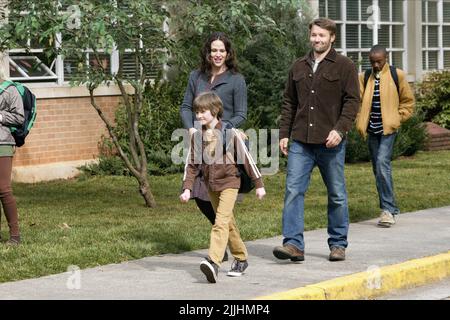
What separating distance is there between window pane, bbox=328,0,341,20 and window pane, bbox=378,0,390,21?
158cm

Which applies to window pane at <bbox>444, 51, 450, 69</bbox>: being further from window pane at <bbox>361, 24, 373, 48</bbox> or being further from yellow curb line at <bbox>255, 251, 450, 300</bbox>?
yellow curb line at <bbox>255, 251, 450, 300</bbox>

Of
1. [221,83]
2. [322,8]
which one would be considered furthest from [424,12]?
[221,83]

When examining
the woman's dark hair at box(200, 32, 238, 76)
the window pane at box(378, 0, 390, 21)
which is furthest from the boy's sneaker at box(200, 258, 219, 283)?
the window pane at box(378, 0, 390, 21)

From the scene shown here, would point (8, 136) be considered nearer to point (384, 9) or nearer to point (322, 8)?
point (322, 8)

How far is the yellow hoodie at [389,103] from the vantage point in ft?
39.3

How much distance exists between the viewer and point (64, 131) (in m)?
17.4

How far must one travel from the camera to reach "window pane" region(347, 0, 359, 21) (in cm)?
2316

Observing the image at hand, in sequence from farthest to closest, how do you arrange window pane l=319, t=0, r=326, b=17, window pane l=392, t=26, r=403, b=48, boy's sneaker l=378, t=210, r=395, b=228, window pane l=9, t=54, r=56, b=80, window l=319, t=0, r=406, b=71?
window pane l=392, t=26, r=403, b=48 < window l=319, t=0, r=406, b=71 < window pane l=319, t=0, r=326, b=17 < window pane l=9, t=54, r=56, b=80 < boy's sneaker l=378, t=210, r=395, b=228

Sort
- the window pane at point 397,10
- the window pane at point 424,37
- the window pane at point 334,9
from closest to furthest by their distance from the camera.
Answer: the window pane at point 334,9, the window pane at point 397,10, the window pane at point 424,37

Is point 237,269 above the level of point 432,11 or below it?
below

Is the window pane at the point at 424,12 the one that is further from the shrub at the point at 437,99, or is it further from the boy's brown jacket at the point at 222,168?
the boy's brown jacket at the point at 222,168

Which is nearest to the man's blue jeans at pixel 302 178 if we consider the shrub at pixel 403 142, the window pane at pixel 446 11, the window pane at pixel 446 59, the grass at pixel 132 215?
the grass at pixel 132 215

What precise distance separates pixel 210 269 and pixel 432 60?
18105mm

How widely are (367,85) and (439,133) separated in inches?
414
